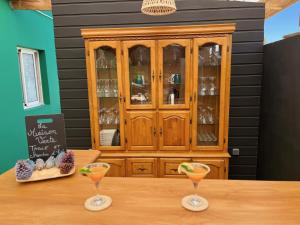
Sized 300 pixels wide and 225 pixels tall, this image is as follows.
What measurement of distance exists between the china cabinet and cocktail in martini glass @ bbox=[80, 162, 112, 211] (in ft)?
4.43

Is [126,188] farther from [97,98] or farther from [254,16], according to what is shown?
[254,16]

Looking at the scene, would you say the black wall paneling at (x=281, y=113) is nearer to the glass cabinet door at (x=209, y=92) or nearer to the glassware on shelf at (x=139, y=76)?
the glass cabinet door at (x=209, y=92)

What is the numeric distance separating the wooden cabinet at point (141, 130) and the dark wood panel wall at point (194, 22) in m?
0.72

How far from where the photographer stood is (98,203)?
3.60 ft

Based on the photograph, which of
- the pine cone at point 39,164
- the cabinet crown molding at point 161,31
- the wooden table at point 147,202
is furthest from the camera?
the cabinet crown molding at point 161,31

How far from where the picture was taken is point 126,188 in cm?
125

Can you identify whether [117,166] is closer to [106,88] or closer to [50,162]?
[106,88]

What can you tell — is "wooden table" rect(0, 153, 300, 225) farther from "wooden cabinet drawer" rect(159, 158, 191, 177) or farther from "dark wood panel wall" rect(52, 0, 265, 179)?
"dark wood panel wall" rect(52, 0, 265, 179)

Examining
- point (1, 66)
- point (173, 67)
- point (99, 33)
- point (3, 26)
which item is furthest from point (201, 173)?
point (3, 26)

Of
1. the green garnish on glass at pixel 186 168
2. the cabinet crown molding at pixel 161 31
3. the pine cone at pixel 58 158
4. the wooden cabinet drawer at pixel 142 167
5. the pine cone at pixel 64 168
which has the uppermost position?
the cabinet crown molding at pixel 161 31

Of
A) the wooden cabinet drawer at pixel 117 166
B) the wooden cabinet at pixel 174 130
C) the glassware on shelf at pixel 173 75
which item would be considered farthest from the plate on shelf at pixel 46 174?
the glassware on shelf at pixel 173 75

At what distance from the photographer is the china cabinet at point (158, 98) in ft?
7.66

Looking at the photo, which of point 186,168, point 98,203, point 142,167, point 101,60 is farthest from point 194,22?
point 98,203

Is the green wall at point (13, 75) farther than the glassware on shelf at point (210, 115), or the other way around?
the green wall at point (13, 75)
